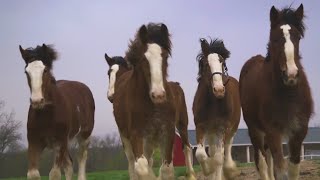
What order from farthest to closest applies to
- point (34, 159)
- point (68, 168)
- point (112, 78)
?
1. point (112, 78)
2. point (68, 168)
3. point (34, 159)

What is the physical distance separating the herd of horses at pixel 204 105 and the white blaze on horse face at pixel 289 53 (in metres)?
0.01

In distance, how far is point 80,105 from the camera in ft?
41.8

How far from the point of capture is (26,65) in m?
9.76

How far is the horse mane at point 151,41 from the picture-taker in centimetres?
837

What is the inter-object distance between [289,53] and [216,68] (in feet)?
8.87

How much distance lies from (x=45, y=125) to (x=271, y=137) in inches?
179

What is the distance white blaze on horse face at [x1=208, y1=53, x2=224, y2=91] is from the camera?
9190mm

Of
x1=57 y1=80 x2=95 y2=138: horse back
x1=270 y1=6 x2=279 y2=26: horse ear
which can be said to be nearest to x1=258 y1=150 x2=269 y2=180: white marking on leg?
x1=270 y1=6 x2=279 y2=26: horse ear

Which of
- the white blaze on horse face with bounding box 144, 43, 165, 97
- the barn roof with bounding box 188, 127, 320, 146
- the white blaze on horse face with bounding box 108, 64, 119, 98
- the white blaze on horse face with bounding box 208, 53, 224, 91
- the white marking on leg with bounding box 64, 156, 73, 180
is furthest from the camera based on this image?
the barn roof with bounding box 188, 127, 320, 146

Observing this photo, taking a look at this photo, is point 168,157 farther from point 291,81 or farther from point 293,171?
point 291,81

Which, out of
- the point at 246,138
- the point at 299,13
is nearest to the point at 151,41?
the point at 299,13

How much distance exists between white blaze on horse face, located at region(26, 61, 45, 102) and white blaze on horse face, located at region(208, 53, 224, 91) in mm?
3392

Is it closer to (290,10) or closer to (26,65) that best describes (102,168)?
(26,65)

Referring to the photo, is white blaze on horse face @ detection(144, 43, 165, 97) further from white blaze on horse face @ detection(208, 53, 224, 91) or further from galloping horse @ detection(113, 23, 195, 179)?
white blaze on horse face @ detection(208, 53, 224, 91)
